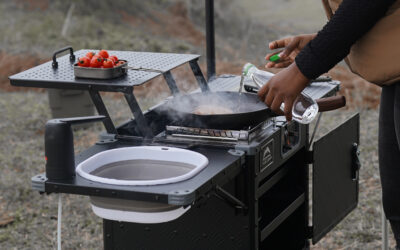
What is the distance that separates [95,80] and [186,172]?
1.69ft

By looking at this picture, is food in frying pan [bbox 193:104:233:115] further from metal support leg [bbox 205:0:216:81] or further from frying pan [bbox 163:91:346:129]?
metal support leg [bbox 205:0:216:81]

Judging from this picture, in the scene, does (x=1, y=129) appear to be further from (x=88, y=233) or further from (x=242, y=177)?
(x=242, y=177)

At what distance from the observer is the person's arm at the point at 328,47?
210cm

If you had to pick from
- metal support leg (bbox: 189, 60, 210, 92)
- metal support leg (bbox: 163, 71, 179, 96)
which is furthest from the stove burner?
metal support leg (bbox: 189, 60, 210, 92)

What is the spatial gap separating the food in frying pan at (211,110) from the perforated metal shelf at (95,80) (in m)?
0.21

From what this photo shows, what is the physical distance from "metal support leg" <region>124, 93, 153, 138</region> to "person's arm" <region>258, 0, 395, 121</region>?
62 centimetres

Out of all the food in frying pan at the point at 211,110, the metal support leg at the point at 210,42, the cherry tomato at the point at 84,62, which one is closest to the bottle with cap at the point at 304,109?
the food in frying pan at the point at 211,110

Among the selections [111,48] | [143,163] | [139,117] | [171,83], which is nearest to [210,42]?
[171,83]

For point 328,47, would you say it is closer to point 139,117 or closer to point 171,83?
point 139,117

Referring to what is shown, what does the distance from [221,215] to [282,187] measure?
2.26 feet

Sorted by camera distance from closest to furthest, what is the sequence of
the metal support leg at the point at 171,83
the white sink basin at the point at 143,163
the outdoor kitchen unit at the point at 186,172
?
1. the outdoor kitchen unit at the point at 186,172
2. the white sink basin at the point at 143,163
3. the metal support leg at the point at 171,83

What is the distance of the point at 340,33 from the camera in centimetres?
214

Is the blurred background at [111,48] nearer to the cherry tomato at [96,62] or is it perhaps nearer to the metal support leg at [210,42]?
the metal support leg at [210,42]

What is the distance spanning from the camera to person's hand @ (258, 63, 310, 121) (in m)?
2.23
